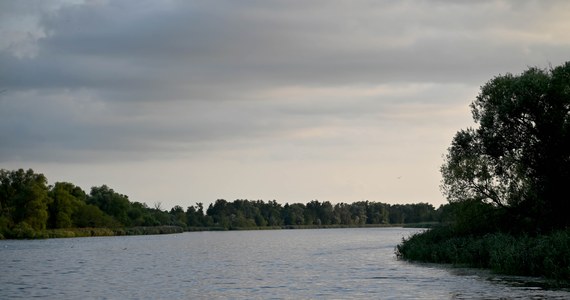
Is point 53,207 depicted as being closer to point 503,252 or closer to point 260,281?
point 260,281

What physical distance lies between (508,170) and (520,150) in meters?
2.01

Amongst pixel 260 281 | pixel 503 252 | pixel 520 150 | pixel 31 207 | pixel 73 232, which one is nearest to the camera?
pixel 503 252

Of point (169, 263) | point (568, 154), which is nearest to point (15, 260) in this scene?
point (169, 263)

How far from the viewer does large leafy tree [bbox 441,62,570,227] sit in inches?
2128

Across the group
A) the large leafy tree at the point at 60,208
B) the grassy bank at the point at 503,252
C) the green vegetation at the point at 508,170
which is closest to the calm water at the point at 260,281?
the grassy bank at the point at 503,252

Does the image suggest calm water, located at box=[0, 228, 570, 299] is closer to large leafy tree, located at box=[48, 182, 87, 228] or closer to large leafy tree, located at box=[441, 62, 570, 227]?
large leafy tree, located at box=[441, 62, 570, 227]

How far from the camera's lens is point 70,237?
5950 inches

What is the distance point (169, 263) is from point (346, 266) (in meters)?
18.6

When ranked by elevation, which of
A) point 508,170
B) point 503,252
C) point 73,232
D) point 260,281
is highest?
point 508,170

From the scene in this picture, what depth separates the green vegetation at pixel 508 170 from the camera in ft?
177

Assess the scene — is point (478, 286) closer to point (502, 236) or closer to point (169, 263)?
point (502, 236)

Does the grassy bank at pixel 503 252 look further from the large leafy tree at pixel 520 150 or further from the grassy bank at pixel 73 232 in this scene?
the grassy bank at pixel 73 232

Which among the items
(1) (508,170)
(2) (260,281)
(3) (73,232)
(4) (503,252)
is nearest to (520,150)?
(1) (508,170)

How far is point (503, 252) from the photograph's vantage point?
44.1m
